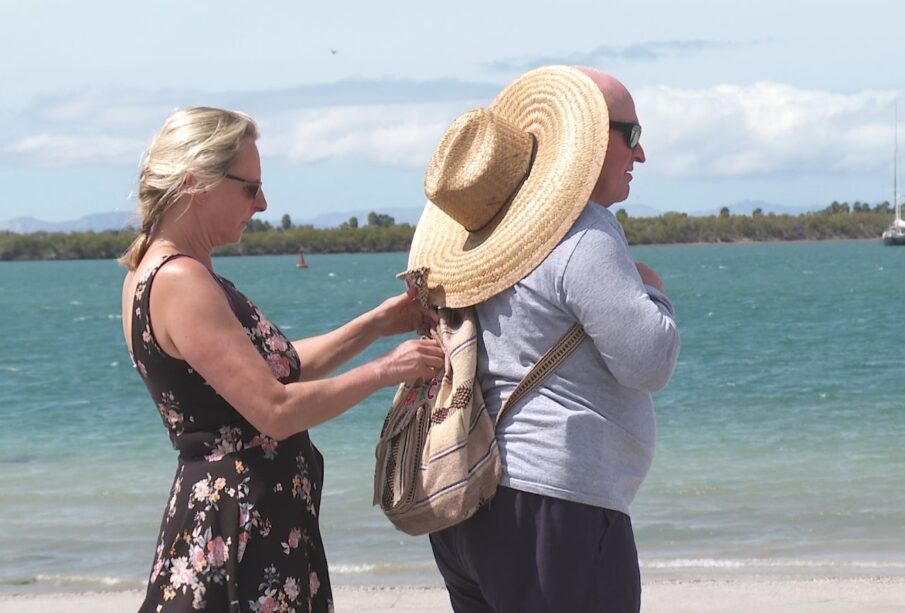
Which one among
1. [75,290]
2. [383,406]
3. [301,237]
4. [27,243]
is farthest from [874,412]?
[27,243]

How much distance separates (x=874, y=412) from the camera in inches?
583

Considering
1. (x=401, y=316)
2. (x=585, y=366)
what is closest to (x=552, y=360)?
(x=585, y=366)

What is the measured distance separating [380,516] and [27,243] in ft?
517

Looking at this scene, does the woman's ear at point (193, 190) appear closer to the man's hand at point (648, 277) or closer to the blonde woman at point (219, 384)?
the blonde woman at point (219, 384)

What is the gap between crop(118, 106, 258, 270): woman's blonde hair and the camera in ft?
8.79

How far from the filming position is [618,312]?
2479 millimetres

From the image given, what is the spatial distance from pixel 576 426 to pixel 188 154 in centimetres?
95

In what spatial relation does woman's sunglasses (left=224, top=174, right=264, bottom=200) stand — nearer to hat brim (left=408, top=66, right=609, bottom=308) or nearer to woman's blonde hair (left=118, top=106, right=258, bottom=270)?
woman's blonde hair (left=118, top=106, right=258, bottom=270)

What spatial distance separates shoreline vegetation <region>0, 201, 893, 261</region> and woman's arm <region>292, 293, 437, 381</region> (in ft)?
463

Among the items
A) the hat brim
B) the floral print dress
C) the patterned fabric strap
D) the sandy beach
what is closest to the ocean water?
the sandy beach

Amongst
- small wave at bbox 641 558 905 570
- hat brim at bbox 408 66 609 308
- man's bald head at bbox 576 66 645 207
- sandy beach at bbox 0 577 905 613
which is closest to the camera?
hat brim at bbox 408 66 609 308

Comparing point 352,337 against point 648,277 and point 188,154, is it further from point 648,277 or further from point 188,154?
point 648,277

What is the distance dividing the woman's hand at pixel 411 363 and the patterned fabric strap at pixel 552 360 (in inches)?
8.6

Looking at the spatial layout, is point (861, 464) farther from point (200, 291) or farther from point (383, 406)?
point (200, 291)
